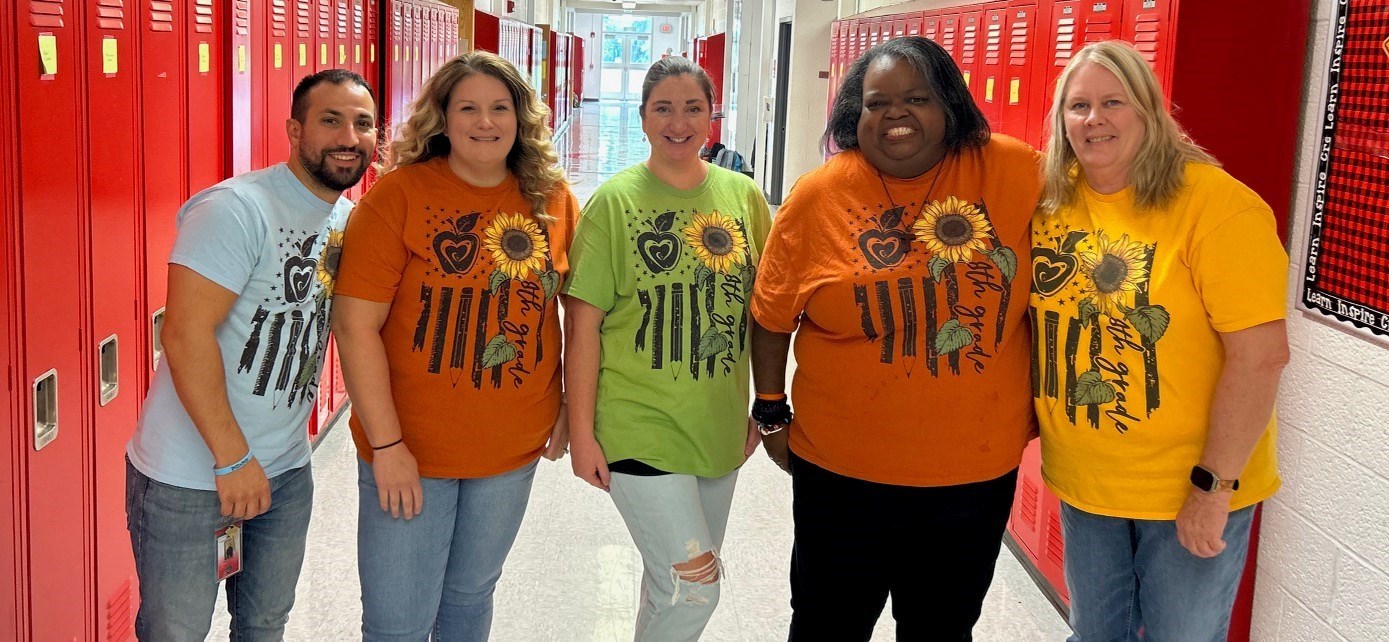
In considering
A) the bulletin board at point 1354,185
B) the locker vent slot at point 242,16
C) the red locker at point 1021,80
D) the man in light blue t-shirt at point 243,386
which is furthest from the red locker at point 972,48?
the man in light blue t-shirt at point 243,386

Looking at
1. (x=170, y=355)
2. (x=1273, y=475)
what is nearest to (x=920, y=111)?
(x=1273, y=475)

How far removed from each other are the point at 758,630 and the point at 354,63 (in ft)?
10.8

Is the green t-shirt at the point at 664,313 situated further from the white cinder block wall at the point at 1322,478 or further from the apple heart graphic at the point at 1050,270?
the white cinder block wall at the point at 1322,478

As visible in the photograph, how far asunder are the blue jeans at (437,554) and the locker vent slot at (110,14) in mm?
1056

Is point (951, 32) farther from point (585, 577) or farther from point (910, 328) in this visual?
point (910, 328)

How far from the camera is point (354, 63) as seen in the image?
16.7 feet

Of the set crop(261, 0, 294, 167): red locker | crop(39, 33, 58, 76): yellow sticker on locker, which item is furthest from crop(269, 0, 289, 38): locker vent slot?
crop(39, 33, 58, 76): yellow sticker on locker

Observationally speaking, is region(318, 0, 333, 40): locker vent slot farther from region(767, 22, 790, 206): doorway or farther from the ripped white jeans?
region(767, 22, 790, 206): doorway

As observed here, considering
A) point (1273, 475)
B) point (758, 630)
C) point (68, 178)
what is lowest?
point (758, 630)

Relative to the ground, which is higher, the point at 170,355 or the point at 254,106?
the point at 254,106

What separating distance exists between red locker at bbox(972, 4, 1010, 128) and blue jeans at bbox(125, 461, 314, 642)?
110 inches

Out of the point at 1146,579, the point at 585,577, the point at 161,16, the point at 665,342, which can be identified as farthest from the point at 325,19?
the point at 1146,579

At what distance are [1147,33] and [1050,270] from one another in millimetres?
1031

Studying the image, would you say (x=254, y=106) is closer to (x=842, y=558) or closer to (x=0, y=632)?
(x=0, y=632)
